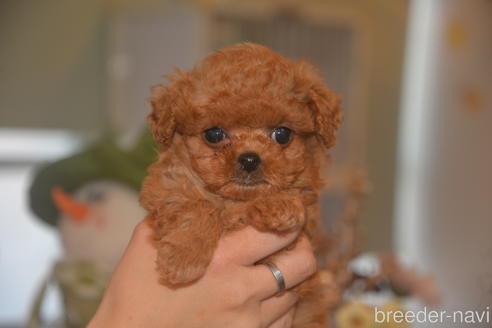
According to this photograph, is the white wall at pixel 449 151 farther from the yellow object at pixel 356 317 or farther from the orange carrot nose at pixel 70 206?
the orange carrot nose at pixel 70 206

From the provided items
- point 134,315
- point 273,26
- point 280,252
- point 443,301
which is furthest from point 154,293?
point 273,26

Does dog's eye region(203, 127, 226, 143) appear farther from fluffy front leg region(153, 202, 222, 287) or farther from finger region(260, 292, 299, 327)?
finger region(260, 292, 299, 327)

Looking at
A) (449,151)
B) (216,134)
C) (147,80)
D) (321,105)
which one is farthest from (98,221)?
(449,151)

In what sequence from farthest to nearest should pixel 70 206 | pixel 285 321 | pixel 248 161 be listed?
pixel 70 206 < pixel 285 321 < pixel 248 161

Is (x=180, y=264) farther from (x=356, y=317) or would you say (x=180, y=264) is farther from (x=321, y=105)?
(x=356, y=317)

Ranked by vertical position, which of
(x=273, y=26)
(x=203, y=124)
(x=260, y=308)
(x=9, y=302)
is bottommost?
(x=9, y=302)

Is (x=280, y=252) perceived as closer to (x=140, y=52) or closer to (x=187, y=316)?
(x=187, y=316)

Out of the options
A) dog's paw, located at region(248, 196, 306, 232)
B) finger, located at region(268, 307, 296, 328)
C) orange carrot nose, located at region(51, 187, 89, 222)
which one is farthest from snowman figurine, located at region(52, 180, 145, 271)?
dog's paw, located at region(248, 196, 306, 232)
